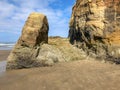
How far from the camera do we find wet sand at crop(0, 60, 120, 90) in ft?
25.5

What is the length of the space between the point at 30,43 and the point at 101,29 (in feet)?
14.7

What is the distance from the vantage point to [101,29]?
1299cm

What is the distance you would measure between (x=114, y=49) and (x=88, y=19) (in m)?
3.06

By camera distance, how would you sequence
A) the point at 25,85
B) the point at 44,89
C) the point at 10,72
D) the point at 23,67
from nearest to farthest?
the point at 44,89 < the point at 25,85 < the point at 10,72 < the point at 23,67

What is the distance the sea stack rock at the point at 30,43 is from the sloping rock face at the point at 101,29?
2838mm

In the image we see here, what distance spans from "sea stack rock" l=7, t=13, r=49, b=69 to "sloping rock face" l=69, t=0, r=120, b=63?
2838mm

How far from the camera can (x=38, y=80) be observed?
8742 mm

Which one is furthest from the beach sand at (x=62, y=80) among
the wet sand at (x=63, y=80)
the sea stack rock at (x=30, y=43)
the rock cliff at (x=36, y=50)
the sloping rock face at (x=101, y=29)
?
the sloping rock face at (x=101, y=29)

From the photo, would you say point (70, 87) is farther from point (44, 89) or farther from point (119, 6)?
point (119, 6)

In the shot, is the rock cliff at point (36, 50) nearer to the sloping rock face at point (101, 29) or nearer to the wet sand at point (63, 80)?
the wet sand at point (63, 80)

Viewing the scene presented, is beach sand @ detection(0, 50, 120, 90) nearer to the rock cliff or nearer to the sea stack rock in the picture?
the sea stack rock

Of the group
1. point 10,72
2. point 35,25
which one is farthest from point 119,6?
point 10,72

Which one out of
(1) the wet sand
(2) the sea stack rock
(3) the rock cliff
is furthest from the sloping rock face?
(2) the sea stack rock

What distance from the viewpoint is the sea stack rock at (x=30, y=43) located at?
1170 cm
